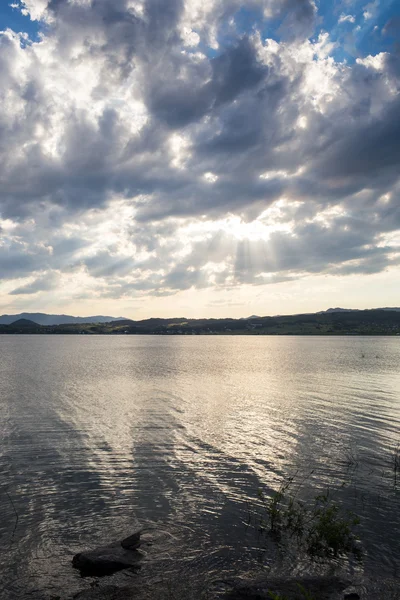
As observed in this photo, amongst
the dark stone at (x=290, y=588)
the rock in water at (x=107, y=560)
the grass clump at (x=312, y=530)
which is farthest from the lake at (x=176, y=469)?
the dark stone at (x=290, y=588)

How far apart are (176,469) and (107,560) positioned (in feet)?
40.4

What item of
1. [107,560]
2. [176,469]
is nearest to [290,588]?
[107,560]

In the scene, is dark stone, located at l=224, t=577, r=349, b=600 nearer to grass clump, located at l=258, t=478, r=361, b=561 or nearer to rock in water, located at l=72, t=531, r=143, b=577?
grass clump, located at l=258, t=478, r=361, b=561

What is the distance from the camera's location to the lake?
17.8 metres

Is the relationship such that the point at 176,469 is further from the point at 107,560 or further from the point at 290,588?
the point at 290,588

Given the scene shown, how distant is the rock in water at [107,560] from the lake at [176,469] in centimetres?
58

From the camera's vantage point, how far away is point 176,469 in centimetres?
2814

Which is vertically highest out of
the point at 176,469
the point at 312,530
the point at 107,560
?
the point at 107,560

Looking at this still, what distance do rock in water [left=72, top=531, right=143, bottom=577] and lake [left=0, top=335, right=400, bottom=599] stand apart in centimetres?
58

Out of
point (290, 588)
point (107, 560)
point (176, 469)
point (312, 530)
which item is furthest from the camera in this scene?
point (176, 469)

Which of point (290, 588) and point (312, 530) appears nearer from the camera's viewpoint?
point (290, 588)

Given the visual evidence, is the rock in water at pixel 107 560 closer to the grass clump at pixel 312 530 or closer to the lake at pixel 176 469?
the lake at pixel 176 469

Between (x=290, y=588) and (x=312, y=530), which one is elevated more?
(x=290, y=588)

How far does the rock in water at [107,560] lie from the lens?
1588 cm
